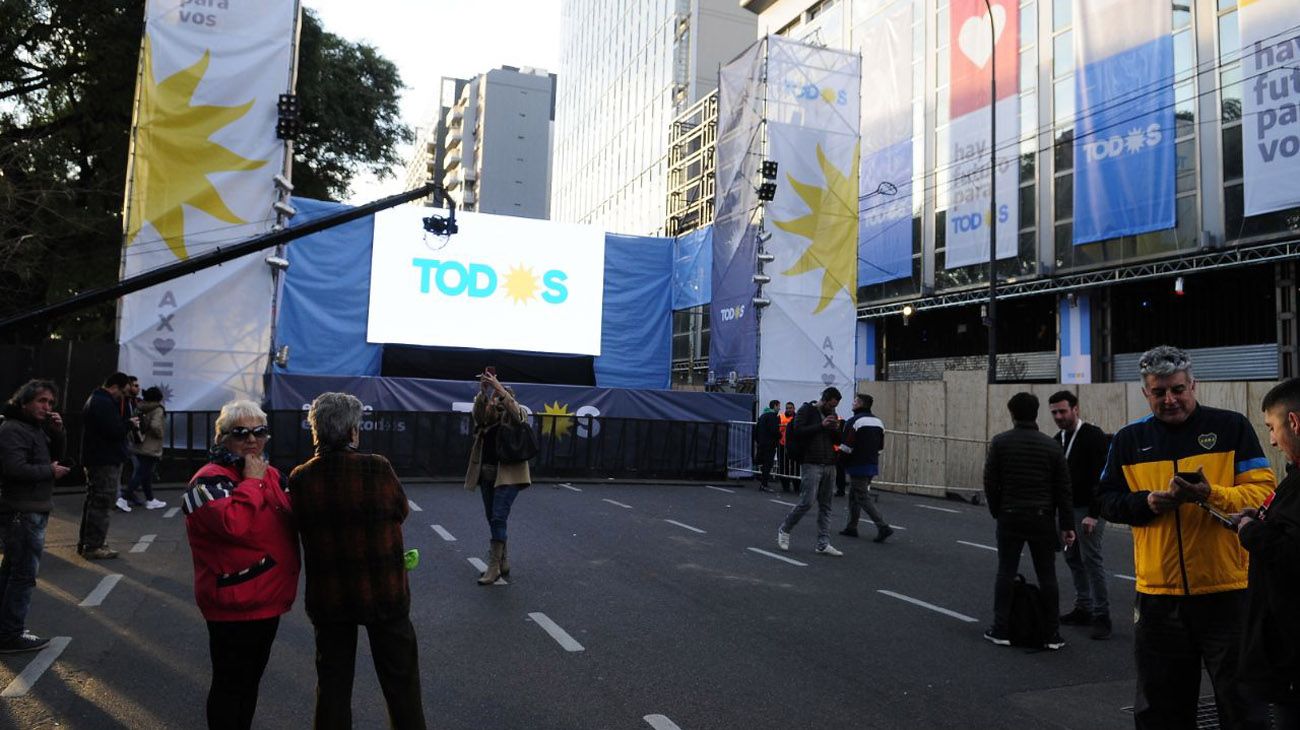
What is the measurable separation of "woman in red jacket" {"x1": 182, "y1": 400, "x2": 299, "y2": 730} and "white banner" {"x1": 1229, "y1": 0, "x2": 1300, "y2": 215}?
23058mm

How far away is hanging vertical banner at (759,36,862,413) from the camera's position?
73.4ft

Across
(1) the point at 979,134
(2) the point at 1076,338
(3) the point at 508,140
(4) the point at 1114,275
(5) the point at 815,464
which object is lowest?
(5) the point at 815,464

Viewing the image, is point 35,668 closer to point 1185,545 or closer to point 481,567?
point 481,567

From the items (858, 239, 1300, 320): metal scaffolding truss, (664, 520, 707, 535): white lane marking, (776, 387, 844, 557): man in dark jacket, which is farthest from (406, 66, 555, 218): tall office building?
(776, 387, 844, 557): man in dark jacket

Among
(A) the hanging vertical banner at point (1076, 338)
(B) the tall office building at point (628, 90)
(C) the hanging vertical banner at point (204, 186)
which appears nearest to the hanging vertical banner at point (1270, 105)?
(A) the hanging vertical banner at point (1076, 338)

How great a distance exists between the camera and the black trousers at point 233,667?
3.67 m

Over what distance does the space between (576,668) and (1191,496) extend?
382 centimetres

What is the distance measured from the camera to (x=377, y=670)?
3834 millimetres

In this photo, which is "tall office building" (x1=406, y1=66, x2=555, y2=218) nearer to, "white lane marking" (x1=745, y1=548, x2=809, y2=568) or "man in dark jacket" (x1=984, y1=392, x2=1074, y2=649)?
"white lane marking" (x1=745, y1=548, x2=809, y2=568)

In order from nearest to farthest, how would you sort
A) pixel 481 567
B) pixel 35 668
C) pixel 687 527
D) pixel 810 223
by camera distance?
pixel 35 668
pixel 481 567
pixel 687 527
pixel 810 223

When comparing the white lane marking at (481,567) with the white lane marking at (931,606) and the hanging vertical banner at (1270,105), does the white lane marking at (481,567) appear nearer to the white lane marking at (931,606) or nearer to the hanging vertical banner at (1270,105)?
the white lane marking at (931,606)

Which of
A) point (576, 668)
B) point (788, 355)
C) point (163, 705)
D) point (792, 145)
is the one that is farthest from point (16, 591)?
point (792, 145)

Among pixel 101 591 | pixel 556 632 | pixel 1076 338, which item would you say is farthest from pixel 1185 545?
pixel 1076 338

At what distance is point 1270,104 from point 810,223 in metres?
10.7
